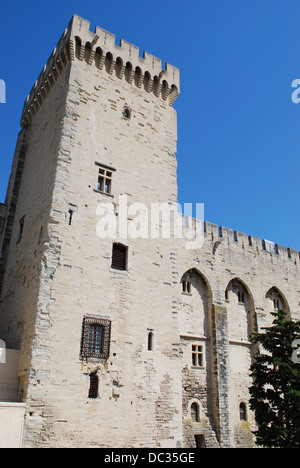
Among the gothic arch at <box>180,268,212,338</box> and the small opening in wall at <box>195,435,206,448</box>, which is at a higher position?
the gothic arch at <box>180,268,212,338</box>

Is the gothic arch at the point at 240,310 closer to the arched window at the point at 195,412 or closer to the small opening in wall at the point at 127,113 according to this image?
the arched window at the point at 195,412

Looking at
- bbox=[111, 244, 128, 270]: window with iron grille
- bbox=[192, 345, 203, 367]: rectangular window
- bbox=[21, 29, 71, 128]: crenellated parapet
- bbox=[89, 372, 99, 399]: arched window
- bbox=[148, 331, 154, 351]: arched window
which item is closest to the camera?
bbox=[89, 372, 99, 399]: arched window

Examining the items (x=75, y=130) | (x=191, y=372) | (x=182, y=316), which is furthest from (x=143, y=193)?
(x=191, y=372)

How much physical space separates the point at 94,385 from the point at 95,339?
1.32m

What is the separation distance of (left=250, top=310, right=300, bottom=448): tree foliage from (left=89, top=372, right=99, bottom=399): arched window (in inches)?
203

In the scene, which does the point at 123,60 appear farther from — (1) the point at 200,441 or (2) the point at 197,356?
(1) the point at 200,441

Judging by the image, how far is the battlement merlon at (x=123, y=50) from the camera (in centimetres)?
1523

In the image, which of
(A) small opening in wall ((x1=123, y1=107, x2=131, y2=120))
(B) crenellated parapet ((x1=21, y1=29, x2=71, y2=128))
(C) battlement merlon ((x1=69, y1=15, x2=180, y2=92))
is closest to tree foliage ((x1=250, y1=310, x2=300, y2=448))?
(A) small opening in wall ((x1=123, y1=107, x2=131, y2=120))

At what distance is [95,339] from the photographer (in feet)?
39.7

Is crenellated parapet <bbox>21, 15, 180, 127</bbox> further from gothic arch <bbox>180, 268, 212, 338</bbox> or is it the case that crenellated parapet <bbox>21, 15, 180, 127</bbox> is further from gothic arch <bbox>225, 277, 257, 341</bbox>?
gothic arch <bbox>225, 277, 257, 341</bbox>

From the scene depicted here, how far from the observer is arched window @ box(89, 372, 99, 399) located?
11547 mm

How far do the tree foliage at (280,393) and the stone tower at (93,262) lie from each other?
270 centimetres

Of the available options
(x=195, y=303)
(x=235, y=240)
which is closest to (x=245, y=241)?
(x=235, y=240)
